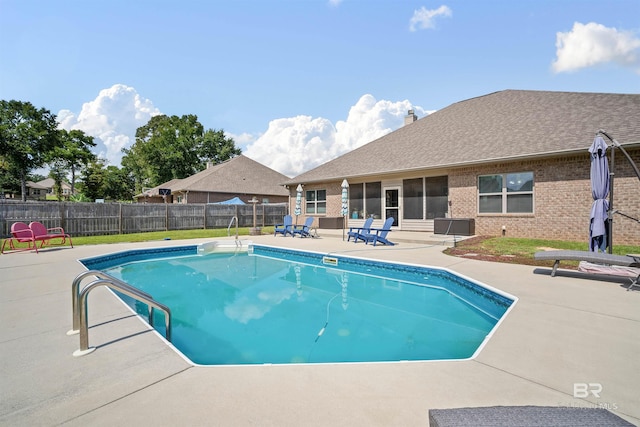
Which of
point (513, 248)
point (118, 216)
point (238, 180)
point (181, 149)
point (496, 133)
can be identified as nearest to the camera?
point (513, 248)

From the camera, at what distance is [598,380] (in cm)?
246

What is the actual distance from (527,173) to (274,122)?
1087 inches

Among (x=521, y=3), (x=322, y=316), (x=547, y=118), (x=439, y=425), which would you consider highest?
(x=521, y=3)

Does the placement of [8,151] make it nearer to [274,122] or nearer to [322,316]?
[274,122]

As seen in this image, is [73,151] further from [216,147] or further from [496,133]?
[496,133]

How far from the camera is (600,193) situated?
252 inches

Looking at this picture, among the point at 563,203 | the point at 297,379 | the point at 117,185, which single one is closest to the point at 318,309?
the point at 297,379

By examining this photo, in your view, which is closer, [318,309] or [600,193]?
[318,309]

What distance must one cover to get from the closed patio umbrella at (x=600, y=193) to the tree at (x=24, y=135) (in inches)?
1868

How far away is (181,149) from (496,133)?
38337 mm

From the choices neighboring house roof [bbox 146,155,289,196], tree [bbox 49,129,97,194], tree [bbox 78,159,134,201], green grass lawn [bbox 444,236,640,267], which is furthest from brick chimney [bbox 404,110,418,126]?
tree [bbox 49,129,97,194]

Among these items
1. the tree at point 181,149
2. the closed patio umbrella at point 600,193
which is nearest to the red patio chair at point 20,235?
the closed patio umbrella at point 600,193

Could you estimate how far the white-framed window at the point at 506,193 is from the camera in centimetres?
1138

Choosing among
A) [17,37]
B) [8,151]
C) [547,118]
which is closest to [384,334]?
[547,118]
